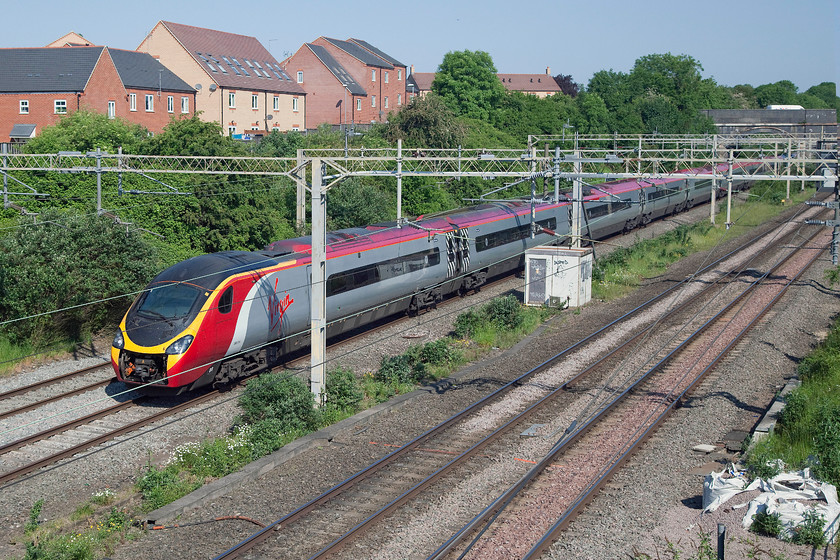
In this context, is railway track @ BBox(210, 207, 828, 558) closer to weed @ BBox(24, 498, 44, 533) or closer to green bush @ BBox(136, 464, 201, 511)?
green bush @ BBox(136, 464, 201, 511)

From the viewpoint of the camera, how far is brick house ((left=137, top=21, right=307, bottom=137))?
52.6 meters

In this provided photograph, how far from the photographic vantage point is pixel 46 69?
4447cm

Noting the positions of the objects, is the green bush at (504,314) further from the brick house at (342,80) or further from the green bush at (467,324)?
the brick house at (342,80)

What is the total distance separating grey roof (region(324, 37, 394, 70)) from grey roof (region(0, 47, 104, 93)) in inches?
999

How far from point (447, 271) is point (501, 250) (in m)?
3.77

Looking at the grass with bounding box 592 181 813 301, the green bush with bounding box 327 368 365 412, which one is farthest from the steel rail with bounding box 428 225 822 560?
the grass with bounding box 592 181 813 301

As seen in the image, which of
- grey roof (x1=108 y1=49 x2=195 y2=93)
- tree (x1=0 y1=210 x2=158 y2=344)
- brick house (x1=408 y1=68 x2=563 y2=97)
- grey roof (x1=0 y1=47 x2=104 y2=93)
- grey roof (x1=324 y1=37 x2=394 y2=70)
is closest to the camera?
tree (x1=0 y1=210 x2=158 y2=344)

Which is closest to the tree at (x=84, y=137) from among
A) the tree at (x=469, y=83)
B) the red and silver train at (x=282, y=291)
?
the red and silver train at (x=282, y=291)

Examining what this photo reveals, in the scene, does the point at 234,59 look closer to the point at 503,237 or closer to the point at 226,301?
the point at 503,237

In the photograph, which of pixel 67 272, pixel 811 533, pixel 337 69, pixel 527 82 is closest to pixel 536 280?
pixel 67 272

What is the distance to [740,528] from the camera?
1012cm

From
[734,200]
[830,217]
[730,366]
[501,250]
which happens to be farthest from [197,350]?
[734,200]

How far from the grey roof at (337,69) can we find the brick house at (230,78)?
13.0ft

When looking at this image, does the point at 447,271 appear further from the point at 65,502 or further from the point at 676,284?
the point at 65,502
